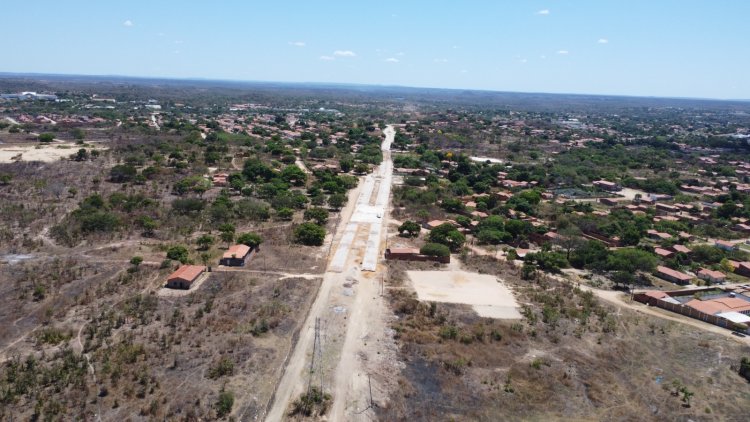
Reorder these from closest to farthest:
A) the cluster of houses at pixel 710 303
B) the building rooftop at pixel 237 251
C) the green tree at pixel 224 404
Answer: the green tree at pixel 224 404 → the cluster of houses at pixel 710 303 → the building rooftop at pixel 237 251

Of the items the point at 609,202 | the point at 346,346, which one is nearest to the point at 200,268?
the point at 346,346

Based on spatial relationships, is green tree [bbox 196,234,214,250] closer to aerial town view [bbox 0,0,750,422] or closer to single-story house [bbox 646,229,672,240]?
aerial town view [bbox 0,0,750,422]

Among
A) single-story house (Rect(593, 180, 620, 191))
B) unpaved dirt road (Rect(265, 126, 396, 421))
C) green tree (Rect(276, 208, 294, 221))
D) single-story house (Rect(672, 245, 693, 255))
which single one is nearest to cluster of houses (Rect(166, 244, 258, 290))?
unpaved dirt road (Rect(265, 126, 396, 421))

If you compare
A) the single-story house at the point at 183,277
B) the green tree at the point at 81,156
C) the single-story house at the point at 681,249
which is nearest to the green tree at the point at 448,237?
the single-story house at the point at 681,249

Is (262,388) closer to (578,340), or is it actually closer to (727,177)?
(578,340)

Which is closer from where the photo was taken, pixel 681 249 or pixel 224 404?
pixel 224 404

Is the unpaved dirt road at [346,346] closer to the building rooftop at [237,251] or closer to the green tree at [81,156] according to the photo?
the building rooftop at [237,251]

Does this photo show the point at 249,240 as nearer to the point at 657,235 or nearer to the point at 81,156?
the point at 657,235
